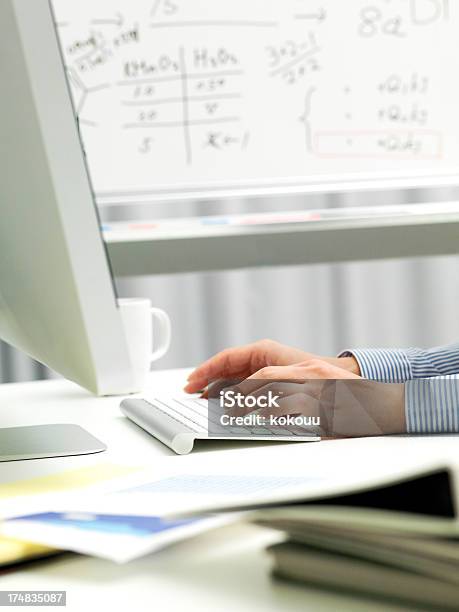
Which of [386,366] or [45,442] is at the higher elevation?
[45,442]

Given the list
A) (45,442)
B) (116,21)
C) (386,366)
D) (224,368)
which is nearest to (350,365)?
(386,366)

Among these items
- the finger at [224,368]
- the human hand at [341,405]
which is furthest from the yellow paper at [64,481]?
the finger at [224,368]

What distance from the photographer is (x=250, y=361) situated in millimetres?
1056

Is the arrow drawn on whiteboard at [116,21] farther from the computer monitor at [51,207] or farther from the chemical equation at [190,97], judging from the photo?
the computer monitor at [51,207]

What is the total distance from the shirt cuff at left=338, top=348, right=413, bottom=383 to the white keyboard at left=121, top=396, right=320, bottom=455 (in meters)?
0.25

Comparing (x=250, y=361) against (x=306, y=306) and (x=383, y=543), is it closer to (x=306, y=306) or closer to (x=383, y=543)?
(x=383, y=543)

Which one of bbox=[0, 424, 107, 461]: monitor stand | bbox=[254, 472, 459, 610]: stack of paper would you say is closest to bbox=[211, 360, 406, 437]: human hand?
bbox=[0, 424, 107, 461]: monitor stand

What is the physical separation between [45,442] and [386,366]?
1.48 ft

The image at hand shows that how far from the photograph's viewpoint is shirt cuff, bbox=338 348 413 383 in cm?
103

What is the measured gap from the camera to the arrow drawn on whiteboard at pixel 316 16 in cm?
190

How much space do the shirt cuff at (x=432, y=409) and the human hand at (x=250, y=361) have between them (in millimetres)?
270

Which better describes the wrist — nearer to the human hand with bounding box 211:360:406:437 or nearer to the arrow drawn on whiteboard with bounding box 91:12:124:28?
the human hand with bounding box 211:360:406:437

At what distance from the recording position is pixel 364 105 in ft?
6.37

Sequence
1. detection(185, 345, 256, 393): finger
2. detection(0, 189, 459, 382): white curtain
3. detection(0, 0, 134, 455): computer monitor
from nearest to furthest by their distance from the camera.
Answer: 1. detection(0, 0, 134, 455): computer monitor
2. detection(185, 345, 256, 393): finger
3. detection(0, 189, 459, 382): white curtain
